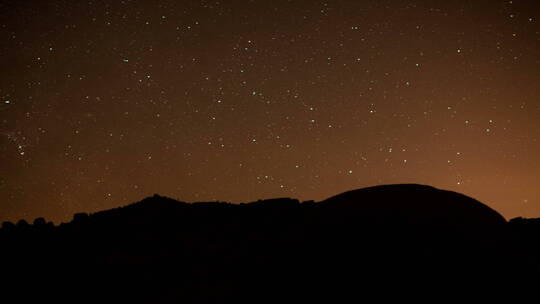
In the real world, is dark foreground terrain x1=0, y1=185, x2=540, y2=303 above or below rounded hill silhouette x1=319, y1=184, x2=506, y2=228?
below

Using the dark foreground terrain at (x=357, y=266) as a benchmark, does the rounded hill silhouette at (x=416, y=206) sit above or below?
above

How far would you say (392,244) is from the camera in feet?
18.5

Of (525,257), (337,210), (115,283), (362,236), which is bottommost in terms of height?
(115,283)

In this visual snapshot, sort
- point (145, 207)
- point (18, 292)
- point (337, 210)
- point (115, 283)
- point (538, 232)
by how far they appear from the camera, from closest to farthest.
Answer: point (337, 210) → point (18, 292) → point (115, 283) → point (538, 232) → point (145, 207)

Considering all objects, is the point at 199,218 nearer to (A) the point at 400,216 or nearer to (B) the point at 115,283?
(B) the point at 115,283

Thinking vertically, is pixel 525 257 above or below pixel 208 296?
above

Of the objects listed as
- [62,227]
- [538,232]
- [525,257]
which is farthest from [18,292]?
[538,232]

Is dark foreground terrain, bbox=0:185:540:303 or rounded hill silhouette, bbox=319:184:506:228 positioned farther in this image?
rounded hill silhouette, bbox=319:184:506:228

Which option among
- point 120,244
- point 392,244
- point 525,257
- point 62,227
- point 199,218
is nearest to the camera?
point 392,244

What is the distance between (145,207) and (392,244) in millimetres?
19598

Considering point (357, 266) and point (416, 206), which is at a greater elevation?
point (416, 206)

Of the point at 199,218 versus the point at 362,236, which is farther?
the point at 199,218

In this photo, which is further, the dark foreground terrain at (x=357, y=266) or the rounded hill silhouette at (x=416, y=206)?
the rounded hill silhouette at (x=416, y=206)

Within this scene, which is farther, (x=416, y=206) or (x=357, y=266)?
(x=416, y=206)
